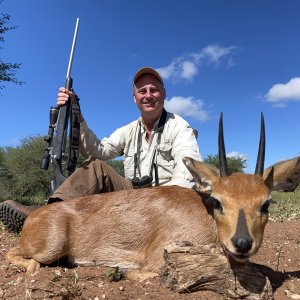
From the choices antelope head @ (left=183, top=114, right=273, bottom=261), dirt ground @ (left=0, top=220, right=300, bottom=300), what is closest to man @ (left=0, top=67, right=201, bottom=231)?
dirt ground @ (left=0, top=220, right=300, bottom=300)

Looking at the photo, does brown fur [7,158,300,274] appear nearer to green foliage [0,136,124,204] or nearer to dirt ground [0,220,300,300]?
dirt ground [0,220,300,300]

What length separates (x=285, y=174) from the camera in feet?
15.8

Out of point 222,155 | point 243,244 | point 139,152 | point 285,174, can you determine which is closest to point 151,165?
point 139,152

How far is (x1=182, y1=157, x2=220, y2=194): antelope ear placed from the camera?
15.8ft

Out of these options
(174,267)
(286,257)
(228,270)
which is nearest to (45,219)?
(174,267)

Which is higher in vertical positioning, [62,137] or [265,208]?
[62,137]

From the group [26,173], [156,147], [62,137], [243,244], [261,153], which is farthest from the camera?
[26,173]

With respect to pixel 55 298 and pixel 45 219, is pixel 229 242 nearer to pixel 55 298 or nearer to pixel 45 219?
pixel 55 298

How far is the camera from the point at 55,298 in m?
4.08

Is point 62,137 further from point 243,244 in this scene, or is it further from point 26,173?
point 26,173

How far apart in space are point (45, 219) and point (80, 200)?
21.4 inches

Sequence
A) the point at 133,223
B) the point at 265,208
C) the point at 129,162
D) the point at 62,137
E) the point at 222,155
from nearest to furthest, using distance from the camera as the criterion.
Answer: the point at 265,208, the point at 222,155, the point at 133,223, the point at 62,137, the point at 129,162

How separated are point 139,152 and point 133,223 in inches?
104

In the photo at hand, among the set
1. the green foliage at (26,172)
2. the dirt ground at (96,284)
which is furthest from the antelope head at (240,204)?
the green foliage at (26,172)
